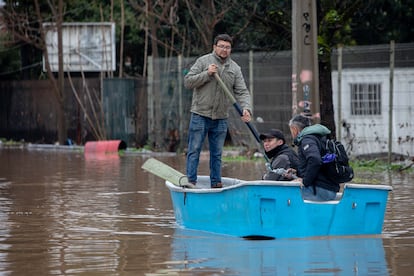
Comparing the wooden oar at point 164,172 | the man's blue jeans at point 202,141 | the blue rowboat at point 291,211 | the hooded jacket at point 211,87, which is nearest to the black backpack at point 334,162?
the blue rowboat at point 291,211

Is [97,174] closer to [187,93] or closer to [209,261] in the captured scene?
[187,93]

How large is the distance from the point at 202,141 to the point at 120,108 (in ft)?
61.9

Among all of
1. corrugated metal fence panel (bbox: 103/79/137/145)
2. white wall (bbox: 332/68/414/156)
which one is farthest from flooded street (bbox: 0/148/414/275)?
corrugated metal fence panel (bbox: 103/79/137/145)

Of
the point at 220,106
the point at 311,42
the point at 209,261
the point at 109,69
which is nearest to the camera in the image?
the point at 209,261

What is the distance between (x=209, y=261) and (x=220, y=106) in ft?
11.2

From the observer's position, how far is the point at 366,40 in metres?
35.9

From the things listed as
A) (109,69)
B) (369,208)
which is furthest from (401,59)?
(109,69)

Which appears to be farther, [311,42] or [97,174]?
[97,174]

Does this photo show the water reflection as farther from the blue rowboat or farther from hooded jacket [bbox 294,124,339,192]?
hooded jacket [bbox 294,124,339,192]

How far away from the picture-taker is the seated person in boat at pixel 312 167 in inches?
416

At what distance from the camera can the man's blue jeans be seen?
12.9 metres

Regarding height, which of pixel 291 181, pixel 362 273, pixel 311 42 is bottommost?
pixel 362 273

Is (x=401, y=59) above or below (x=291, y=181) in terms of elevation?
above

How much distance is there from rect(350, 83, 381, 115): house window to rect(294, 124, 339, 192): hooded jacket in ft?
46.1
